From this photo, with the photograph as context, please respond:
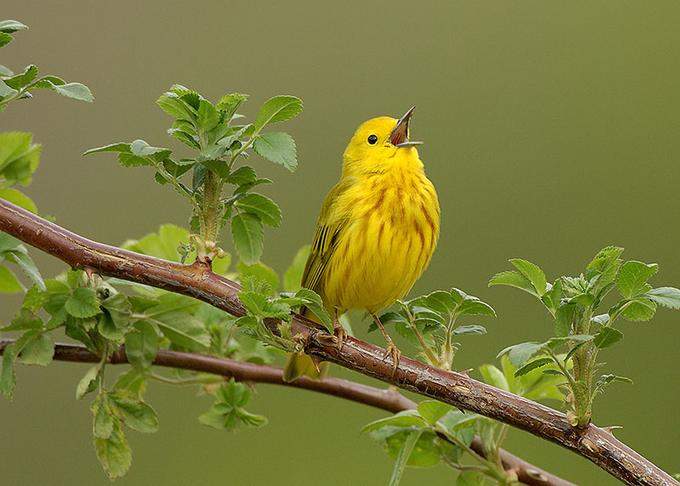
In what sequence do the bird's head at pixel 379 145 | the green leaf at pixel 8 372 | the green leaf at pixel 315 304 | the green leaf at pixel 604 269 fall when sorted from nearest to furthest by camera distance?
1. the green leaf at pixel 604 269
2. the green leaf at pixel 315 304
3. the green leaf at pixel 8 372
4. the bird's head at pixel 379 145

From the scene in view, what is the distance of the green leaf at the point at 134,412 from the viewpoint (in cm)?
232

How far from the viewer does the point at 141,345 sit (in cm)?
237

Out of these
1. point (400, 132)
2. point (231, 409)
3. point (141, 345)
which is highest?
point (400, 132)

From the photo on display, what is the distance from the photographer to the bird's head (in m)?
3.39

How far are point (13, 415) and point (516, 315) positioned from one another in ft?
10.4

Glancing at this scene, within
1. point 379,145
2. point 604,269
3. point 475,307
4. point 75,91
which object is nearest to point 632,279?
point 604,269

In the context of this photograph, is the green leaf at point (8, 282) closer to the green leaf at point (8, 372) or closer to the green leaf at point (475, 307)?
the green leaf at point (8, 372)

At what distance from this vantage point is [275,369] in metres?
2.67

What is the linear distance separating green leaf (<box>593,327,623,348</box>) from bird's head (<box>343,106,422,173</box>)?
159 centimetres

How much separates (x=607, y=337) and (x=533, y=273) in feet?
0.59

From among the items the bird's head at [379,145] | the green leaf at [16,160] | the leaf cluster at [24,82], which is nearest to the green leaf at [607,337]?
the leaf cluster at [24,82]

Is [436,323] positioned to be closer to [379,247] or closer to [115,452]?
[115,452]

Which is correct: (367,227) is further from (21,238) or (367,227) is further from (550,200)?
(550,200)

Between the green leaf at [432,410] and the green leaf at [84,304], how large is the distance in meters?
0.70
